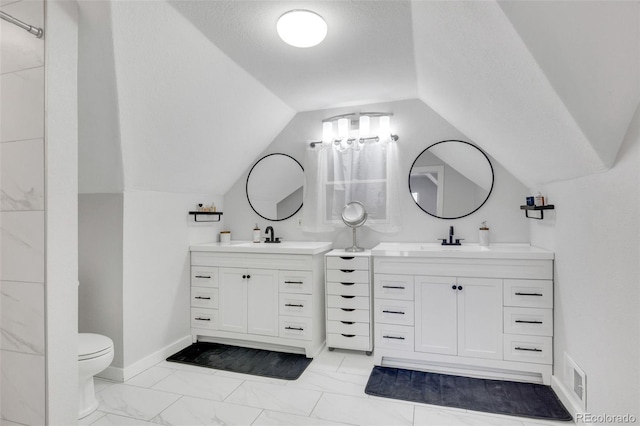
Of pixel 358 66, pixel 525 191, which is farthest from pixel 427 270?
pixel 358 66

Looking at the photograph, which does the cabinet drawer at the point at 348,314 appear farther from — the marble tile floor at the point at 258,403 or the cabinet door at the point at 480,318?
the cabinet door at the point at 480,318

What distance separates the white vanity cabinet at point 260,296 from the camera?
286 cm

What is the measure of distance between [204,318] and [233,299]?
0.37 m

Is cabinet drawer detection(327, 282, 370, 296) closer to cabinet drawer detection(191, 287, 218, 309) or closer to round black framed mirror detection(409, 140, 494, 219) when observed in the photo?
round black framed mirror detection(409, 140, 494, 219)

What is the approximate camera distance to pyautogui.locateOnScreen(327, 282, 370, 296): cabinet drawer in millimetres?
2814

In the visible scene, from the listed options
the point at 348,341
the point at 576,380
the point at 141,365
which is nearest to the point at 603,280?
the point at 576,380

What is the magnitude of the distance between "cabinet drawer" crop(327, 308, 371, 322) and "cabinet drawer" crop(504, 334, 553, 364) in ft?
3.40

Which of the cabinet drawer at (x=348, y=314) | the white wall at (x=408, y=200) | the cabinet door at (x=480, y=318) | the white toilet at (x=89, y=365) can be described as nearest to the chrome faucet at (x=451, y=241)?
the white wall at (x=408, y=200)

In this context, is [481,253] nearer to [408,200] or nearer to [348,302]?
[408,200]

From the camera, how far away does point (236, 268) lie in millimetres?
3043

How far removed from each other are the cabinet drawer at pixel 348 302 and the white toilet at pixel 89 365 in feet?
5.35

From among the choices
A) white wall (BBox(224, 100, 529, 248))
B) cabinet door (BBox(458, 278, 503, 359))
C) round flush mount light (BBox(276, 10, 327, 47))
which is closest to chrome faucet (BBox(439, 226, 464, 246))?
white wall (BBox(224, 100, 529, 248))

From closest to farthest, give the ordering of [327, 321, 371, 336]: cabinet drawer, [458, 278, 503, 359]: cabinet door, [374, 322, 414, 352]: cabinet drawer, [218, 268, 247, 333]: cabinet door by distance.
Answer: [458, 278, 503, 359]: cabinet door, [374, 322, 414, 352]: cabinet drawer, [327, 321, 371, 336]: cabinet drawer, [218, 268, 247, 333]: cabinet door

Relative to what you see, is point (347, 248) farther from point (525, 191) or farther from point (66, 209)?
point (66, 209)
